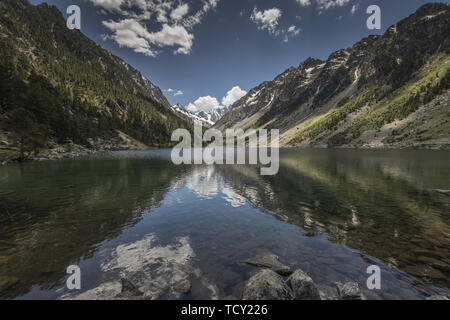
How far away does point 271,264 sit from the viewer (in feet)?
37.3

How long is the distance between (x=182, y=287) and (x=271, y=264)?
4.93 m

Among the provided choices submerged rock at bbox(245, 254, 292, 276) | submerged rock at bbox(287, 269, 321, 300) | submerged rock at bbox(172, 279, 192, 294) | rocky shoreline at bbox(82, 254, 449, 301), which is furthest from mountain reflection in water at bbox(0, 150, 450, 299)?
submerged rock at bbox(287, 269, 321, 300)

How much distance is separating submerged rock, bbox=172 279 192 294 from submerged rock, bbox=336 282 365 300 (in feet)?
22.0

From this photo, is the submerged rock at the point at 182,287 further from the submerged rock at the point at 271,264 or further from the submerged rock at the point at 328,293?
the submerged rock at the point at 328,293

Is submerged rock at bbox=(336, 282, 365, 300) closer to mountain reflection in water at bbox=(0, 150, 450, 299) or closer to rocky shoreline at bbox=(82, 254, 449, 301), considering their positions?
rocky shoreline at bbox=(82, 254, 449, 301)

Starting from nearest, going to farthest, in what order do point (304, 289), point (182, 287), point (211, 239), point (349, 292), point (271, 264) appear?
point (304, 289), point (349, 292), point (182, 287), point (271, 264), point (211, 239)

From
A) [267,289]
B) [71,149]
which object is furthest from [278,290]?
[71,149]

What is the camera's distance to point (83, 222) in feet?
57.6

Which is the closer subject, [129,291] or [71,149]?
[129,291]

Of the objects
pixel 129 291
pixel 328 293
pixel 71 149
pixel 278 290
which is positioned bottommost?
pixel 328 293

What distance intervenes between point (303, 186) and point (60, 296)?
31.4 m

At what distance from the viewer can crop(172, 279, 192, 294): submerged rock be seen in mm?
9241

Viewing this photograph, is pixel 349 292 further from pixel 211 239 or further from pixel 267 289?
pixel 211 239
